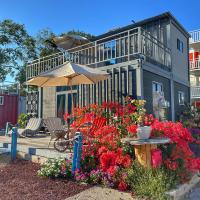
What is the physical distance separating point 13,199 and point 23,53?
2252 cm

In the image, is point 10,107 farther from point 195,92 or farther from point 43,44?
point 195,92

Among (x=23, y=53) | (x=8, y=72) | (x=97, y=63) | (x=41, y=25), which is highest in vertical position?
(x=41, y=25)

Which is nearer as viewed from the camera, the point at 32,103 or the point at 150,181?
the point at 150,181

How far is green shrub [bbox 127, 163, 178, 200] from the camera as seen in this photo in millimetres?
4539

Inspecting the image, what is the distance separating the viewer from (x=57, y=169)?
5.63 meters

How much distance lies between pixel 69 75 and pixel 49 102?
6.01 meters

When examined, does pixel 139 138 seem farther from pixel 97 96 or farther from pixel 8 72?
pixel 8 72

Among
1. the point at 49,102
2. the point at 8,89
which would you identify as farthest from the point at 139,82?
the point at 8,89

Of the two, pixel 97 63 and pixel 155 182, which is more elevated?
pixel 97 63

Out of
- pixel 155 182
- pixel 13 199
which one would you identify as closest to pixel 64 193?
pixel 13 199

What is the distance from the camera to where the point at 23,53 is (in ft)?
82.8

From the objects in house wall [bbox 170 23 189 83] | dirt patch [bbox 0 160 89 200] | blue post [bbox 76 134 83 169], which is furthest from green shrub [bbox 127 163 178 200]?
house wall [bbox 170 23 189 83]

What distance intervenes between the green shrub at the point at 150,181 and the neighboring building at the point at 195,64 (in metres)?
19.5

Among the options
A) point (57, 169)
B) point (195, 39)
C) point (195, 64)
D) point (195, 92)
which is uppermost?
point (195, 39)
